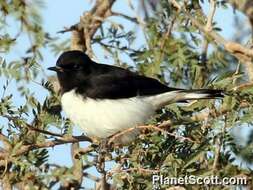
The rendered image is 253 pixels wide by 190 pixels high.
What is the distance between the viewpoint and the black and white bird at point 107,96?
4.58 metres

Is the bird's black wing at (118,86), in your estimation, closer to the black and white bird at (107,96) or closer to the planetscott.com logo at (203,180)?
the black and white bird at (107,96)

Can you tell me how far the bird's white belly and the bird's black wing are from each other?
0.15 feet

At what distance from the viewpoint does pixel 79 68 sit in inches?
197

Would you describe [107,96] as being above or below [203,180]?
above

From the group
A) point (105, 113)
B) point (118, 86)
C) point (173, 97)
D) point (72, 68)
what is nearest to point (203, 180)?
point (173, 97)

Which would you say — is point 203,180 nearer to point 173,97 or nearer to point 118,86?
point 173,97

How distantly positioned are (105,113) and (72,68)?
0.49 meters

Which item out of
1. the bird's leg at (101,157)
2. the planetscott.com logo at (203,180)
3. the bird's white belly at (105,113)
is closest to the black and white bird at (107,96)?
the bird's white belly at (105,113)

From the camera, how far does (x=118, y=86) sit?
15.8ft

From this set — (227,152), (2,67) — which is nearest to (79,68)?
(2,67)

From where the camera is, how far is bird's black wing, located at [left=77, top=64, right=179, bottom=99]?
4.68 metres

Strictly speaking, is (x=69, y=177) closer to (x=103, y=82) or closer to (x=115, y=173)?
(x=115, y=173)

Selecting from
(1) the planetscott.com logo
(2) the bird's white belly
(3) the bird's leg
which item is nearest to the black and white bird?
(2) the bird's white belly

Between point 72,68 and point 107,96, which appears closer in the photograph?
point 107,96
